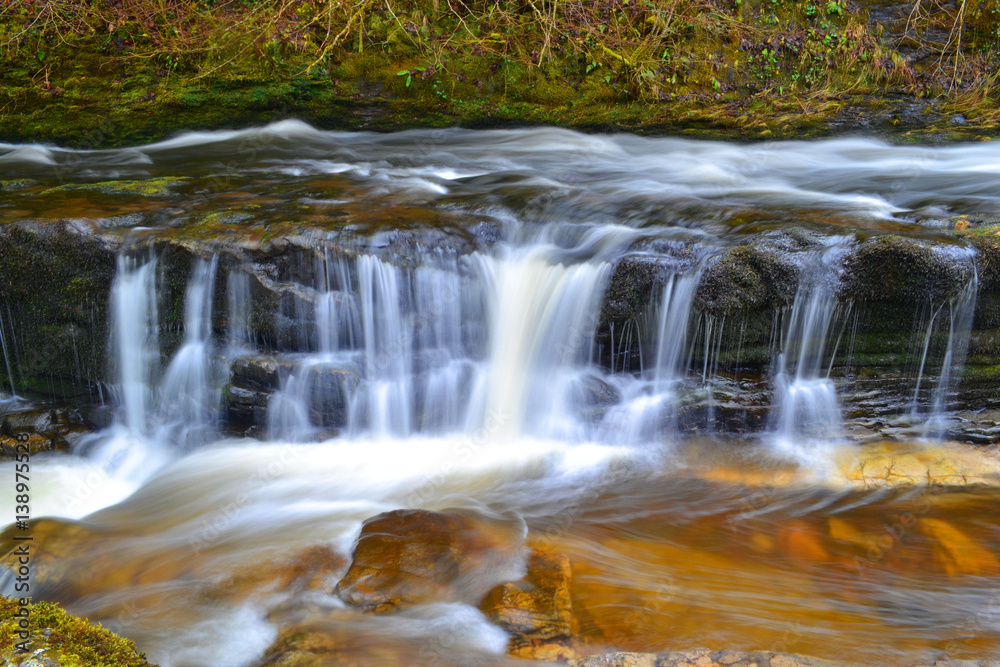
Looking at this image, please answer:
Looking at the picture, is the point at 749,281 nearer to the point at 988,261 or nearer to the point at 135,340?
the point at 988,261

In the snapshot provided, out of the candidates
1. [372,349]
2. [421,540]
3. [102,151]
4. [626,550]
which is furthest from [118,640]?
[102,151]

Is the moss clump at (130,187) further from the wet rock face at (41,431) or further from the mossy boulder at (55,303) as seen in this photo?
the wet rock face at (41,431)

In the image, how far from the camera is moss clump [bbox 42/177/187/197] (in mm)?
6180

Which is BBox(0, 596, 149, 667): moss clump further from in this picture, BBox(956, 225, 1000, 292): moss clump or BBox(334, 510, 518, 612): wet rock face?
BBox(956, 225, 1000, 292): moss clump

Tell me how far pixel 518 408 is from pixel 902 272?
2.77m

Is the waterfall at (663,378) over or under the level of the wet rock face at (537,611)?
over

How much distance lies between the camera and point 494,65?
858 cm

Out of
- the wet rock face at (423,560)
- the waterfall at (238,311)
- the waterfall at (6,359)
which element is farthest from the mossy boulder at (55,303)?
the wet rock face at (423,560)

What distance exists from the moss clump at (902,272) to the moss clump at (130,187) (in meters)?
5.62

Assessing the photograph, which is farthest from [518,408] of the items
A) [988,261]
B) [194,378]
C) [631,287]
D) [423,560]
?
[988,261]

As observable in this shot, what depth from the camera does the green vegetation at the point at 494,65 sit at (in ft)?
27.0

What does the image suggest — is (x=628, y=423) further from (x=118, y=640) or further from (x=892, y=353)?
(x=118, y=640)

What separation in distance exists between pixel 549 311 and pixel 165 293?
290cm

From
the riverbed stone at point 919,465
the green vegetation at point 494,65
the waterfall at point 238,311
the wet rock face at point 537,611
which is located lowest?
the wet rock face at point 537,611
